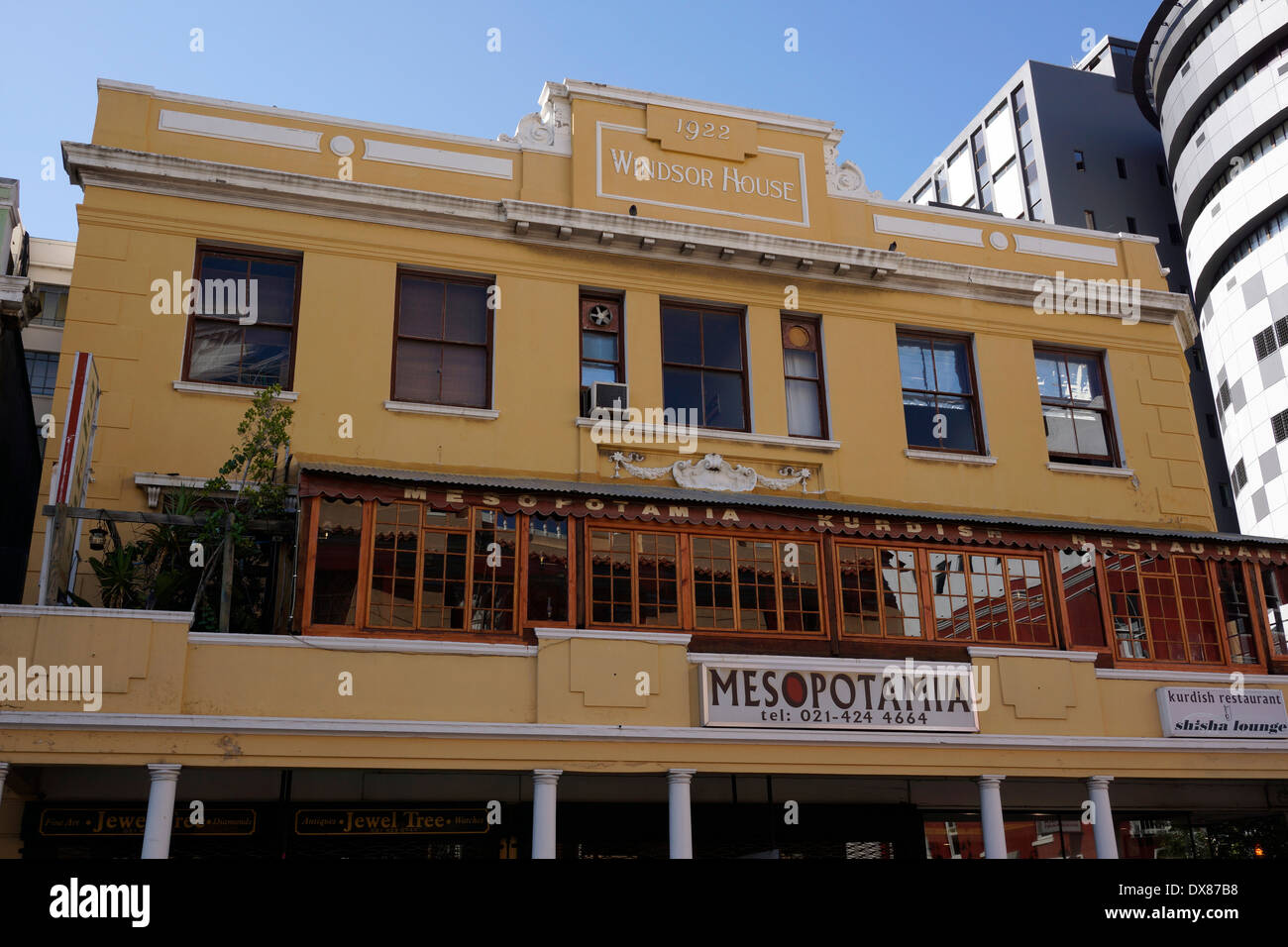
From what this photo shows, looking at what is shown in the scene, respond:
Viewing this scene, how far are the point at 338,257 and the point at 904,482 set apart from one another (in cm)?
848

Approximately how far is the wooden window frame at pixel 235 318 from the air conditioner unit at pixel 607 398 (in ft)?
12.8

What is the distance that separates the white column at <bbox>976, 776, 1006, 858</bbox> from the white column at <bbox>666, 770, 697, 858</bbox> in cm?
365

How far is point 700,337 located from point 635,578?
196 inches

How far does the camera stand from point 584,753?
13.2 m

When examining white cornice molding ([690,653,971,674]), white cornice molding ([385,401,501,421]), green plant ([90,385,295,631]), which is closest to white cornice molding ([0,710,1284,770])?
white cornice molding ([690,653,971,674])

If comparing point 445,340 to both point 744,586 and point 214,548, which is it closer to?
point 214,548

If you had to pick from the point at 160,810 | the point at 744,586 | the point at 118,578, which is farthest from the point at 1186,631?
the point at 118,578

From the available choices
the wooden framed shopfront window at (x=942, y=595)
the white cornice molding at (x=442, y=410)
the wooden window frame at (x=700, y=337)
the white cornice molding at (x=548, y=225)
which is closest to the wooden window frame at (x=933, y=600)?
the wooden framed shopfront window at (x=942, y=595)

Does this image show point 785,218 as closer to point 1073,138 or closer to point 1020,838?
point 1020,838

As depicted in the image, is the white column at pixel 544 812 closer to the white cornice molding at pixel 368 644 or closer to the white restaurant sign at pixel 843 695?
the white cornice molding at pixel 368 644
